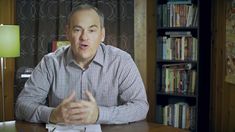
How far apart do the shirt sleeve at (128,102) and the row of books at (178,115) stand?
5.89 ft

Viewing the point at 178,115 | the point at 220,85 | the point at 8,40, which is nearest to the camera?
the point at 8,40

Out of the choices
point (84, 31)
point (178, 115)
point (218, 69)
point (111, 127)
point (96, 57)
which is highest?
point (84, 31)

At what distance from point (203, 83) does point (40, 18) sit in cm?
179

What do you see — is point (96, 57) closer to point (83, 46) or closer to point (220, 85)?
point (83, 46)

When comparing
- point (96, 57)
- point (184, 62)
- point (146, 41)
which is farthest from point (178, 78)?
point (96, 57)

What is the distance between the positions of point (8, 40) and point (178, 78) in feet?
5.45

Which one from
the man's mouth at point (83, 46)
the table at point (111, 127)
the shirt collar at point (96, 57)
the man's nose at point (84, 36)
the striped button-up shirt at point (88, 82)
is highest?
the man's nose at point (84, 36)

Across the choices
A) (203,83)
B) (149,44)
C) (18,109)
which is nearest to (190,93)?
(203,83)

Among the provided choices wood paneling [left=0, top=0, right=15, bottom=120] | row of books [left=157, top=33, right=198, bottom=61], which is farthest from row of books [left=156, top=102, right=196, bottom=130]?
wood paneling [left=0, top=0, right=15, bottom=120]

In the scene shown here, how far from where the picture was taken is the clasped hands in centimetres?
138

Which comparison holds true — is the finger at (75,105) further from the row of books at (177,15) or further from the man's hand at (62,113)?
the row of books at (177,15)

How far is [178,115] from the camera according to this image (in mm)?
3404

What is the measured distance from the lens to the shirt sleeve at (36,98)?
4.82 feet

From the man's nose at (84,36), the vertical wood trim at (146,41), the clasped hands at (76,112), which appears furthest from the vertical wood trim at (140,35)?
the clasped hands at (76,112)
